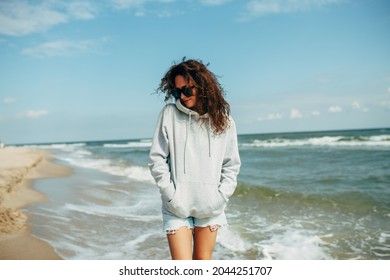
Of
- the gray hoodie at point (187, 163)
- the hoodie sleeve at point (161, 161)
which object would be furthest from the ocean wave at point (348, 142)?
the hoodie sleeve at point (161, 161)

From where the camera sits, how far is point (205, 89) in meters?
1.99

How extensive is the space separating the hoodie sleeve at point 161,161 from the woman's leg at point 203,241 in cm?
29

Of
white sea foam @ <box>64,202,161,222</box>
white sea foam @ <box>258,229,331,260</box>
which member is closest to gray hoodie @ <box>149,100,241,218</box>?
white sea foam @ <box>258,229,331,260</box>

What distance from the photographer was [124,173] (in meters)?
10.8

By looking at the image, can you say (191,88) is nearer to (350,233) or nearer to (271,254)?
(271,254)

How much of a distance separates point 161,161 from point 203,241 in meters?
0.49

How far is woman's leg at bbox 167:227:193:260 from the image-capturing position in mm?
1926

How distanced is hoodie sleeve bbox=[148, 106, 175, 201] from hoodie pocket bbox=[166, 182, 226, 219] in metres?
0.05

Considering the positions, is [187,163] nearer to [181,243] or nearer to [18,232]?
[181,243]

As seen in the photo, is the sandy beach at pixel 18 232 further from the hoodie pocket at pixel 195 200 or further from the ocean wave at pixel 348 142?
the ocean wave at pixel 348 142

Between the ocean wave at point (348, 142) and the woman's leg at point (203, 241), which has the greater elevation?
the woman's leg at point (203, 241)

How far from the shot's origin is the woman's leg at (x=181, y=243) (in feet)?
6.32

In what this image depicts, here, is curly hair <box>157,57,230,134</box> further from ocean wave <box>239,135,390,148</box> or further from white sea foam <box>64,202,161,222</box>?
ocean wave <box>239,135,390,148</box>
